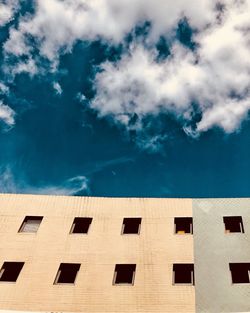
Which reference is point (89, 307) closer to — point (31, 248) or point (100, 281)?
point (100, 281)

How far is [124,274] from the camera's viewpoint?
68.8ft

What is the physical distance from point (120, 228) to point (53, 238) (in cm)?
446

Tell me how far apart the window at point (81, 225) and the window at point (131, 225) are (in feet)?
8.03

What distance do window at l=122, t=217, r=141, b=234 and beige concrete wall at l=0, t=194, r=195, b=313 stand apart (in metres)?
0.30

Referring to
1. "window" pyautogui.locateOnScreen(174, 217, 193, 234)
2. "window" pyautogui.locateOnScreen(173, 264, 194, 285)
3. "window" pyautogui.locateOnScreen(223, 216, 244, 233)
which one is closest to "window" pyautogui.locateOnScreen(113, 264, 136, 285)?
"window" pyautogui.locateOnScreen(173, 264, 194, 285)

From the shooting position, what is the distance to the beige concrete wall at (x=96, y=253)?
63.4 ft

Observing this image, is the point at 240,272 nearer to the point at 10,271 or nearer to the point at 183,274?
the point at 183,274

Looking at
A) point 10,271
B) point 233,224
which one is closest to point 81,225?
point 10,271

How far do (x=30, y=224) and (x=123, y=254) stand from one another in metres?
6.93

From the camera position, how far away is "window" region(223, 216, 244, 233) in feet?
75.1

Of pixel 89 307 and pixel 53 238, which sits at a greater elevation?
pixel 53 238

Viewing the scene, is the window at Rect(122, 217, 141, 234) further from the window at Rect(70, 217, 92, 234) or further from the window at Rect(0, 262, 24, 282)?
the window at Rect(0, 262, 24, 282)

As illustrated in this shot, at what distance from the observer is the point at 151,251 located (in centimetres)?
2189

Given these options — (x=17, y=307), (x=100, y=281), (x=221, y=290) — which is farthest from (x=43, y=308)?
(x=221, y=290)
